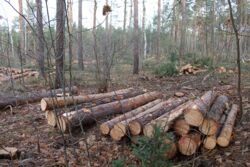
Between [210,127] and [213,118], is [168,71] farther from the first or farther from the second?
[210,127]

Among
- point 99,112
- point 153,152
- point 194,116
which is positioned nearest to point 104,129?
point 99,112

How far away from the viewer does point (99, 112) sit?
5.00 metres

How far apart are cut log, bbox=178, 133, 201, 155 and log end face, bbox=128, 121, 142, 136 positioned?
0.66 m

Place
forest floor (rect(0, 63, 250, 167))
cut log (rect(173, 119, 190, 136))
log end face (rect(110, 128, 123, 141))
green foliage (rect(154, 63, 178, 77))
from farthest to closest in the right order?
green foliage (rect(154, 63, 178, 77)) < log end face (rect(110, 128, 123, 141)) < cut log (rect(173, 119, 190, 136)) < forest floor (rect(0, 63, 250, 167))

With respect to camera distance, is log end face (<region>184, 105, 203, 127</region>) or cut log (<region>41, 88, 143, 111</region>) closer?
log end face (<region>184, 105, 203, 127</region>)

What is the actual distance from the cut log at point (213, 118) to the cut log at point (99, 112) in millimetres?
1379

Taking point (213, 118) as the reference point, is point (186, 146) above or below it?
below

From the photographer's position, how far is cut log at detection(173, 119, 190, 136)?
3969mm

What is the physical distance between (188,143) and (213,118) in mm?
547

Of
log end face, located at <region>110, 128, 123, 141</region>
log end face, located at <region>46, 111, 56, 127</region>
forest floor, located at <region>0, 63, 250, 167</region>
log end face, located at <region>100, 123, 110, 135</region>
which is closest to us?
forest floor, located at <region>0, 63, 250, 167</region>

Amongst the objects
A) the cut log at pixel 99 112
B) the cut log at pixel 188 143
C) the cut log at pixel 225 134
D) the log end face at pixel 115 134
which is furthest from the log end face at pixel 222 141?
the cut log at pixel 99 112

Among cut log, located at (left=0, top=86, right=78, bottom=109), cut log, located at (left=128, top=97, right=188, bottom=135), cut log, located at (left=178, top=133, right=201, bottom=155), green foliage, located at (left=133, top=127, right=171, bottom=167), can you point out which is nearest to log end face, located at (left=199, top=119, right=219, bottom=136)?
cut log, located at (left=178, top=133, right=201, bottom=155)

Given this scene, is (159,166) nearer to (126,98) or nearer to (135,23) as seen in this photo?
(126,98)

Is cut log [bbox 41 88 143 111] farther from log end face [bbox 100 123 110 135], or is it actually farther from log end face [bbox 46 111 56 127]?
log end face [bbox 100 123 110 135]
